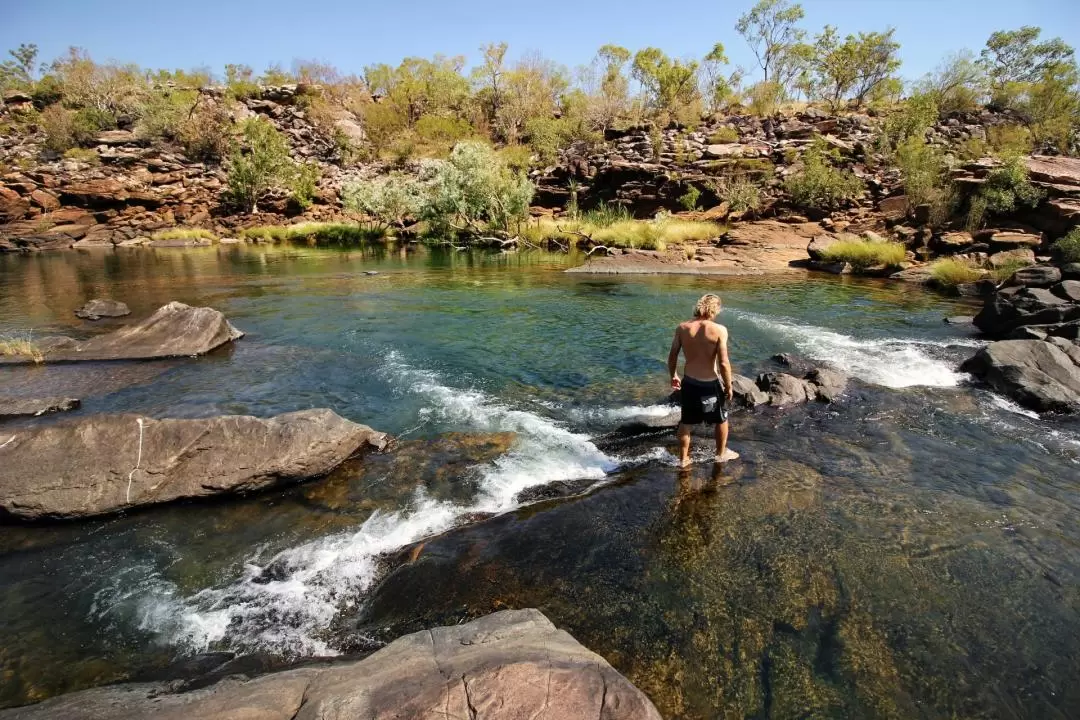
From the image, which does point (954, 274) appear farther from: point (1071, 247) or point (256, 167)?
point (256, 167)

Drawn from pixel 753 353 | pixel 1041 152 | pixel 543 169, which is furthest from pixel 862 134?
pixel 753 353

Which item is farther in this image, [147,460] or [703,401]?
[703,401]

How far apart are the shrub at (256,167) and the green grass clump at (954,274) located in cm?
5347

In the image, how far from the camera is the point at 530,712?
2613mm

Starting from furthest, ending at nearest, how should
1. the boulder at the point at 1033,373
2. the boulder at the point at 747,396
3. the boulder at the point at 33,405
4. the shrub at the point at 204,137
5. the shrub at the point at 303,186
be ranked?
1. the shrub at the point at 204,137
2. the shrub at the point at 303,186
3. the boulder at the point at 747,396
4. the boulder at the point at 1033,373
5. the boulder at the point at 33,405

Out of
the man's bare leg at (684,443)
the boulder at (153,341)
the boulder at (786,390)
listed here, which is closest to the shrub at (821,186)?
the boulder at (786,390)

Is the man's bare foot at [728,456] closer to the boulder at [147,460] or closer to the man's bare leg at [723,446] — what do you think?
the man's bare leg at [723,446]

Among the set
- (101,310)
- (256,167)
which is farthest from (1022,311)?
(256,167)

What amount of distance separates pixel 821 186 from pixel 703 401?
113 feet

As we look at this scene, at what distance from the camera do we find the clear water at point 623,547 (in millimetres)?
4008

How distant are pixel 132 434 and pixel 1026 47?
265ft

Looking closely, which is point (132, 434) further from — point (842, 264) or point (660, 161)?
point (660, 161)

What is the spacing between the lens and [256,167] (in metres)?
51.7

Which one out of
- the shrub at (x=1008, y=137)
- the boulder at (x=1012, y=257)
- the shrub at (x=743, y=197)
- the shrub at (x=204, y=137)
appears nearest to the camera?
the boulder at (x=1012, y=257)
